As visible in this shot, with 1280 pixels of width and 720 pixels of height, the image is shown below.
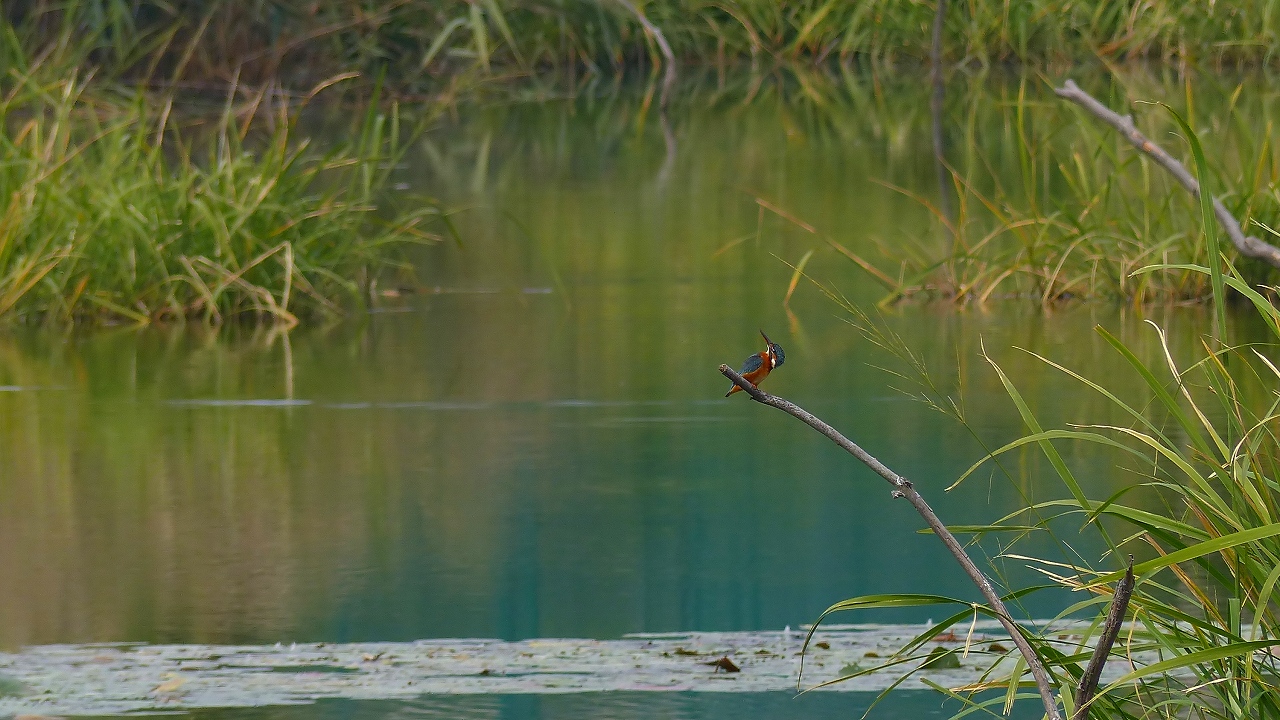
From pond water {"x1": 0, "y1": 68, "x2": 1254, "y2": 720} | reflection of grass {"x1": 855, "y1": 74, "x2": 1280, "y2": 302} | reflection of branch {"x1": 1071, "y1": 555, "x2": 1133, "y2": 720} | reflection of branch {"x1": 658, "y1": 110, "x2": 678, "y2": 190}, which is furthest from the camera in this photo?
reflection of branch {"x1": 658, "y1": 110, "x2": 678, "y2": 190}

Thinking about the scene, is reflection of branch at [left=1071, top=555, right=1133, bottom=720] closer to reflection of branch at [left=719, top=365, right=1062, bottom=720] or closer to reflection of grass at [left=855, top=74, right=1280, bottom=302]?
reflection of branch at [left=719, top=365, right=1062, bottom=720]

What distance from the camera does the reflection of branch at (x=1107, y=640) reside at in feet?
6.63

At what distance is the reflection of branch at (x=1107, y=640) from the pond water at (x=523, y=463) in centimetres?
21

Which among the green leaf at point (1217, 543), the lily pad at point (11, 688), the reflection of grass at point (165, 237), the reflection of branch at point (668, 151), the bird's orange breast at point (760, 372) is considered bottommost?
the lily pad at point (11, 688)

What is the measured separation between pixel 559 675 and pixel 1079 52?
49.0 ft

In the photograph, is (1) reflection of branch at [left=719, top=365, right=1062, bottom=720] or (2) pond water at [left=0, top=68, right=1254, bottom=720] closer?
(1) reflection of branch at [left=719, top=365, right=1062, bottom=720]

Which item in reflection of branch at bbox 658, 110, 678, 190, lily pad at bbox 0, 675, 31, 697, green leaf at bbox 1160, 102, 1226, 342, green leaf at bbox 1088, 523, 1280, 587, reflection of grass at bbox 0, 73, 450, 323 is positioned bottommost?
lily pad at bbox 0, 675, 31, 697

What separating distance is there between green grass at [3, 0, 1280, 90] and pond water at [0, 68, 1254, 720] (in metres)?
6.67

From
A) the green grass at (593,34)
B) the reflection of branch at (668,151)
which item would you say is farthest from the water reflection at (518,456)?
the green grass at (593,34)

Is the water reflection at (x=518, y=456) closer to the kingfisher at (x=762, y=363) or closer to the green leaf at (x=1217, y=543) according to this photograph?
the kingfisher at (x=762, y=363)

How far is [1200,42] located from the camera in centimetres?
1677

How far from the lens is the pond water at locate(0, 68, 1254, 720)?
3.67 metres

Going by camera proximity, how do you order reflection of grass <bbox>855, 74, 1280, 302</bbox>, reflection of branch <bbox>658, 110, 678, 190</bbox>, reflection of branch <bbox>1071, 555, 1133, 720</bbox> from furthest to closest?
reflection of branch <bbox>658, 110, 678, 190</bbox> → reflection of grass <bbox>855, 74, 1280, 302</bbox> → reflection of branch <bbox>1071, 555, 1133, 720</bbox>

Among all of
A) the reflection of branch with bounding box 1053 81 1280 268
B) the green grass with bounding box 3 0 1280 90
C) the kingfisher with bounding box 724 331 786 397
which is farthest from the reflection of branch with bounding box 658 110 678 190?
the kingfisher with bounding box 724 331 786 397
